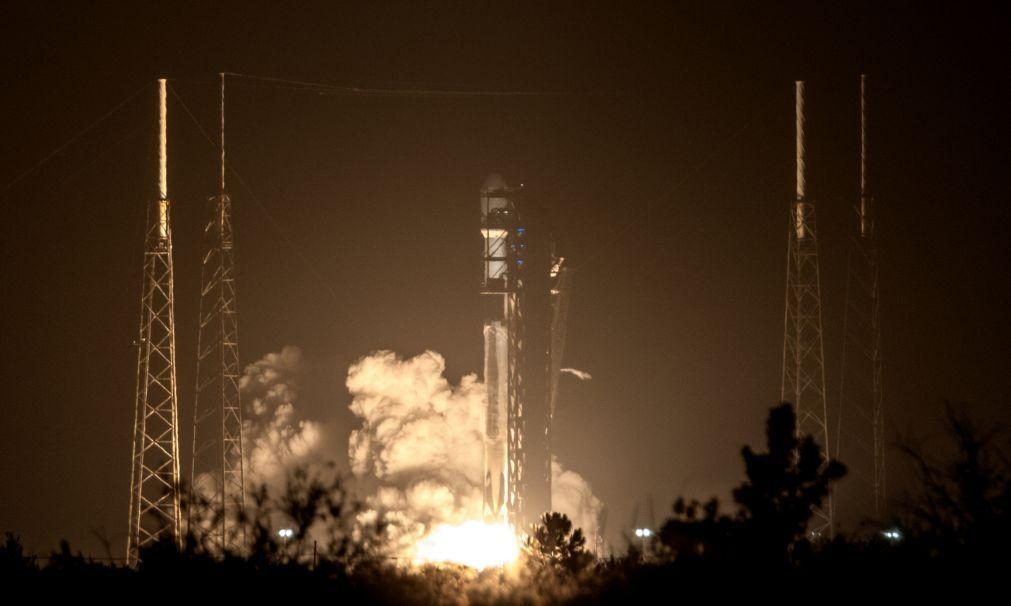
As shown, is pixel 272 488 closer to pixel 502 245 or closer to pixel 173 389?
pixel 502 245

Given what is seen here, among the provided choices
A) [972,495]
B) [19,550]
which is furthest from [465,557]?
[972,495]

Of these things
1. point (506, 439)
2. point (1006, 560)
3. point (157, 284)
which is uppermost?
point (157, 284)

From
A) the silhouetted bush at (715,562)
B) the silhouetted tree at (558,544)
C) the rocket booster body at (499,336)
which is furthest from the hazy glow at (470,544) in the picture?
the silhouetted bush at (715,562)

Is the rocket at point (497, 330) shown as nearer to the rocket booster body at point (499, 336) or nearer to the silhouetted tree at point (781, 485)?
the rocket booster body at point (499, 336)

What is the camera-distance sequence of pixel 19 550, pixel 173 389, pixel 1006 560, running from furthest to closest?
pixel 173 389
pixel 19 550
pixel 1006 560

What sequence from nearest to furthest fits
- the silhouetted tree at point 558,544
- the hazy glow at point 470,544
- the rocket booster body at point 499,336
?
the silhouetted tree at point 558,544 < the hazy glow at point 470,544 < the rocket booster body at point 499,336

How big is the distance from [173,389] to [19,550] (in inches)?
332

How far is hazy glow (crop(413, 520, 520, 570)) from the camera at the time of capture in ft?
139

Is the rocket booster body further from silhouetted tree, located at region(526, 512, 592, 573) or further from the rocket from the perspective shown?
silhouetted tree, located at region(526, 512, 592, 573)

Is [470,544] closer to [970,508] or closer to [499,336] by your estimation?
[499,336]

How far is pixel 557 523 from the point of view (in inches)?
987

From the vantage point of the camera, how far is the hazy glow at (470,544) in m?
42.2

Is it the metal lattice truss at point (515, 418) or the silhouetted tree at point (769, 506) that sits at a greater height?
the metal lattice truss at point (515, 418)

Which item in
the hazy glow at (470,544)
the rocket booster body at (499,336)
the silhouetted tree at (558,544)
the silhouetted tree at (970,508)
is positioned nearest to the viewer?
the silhouetted tree at (970,508)
